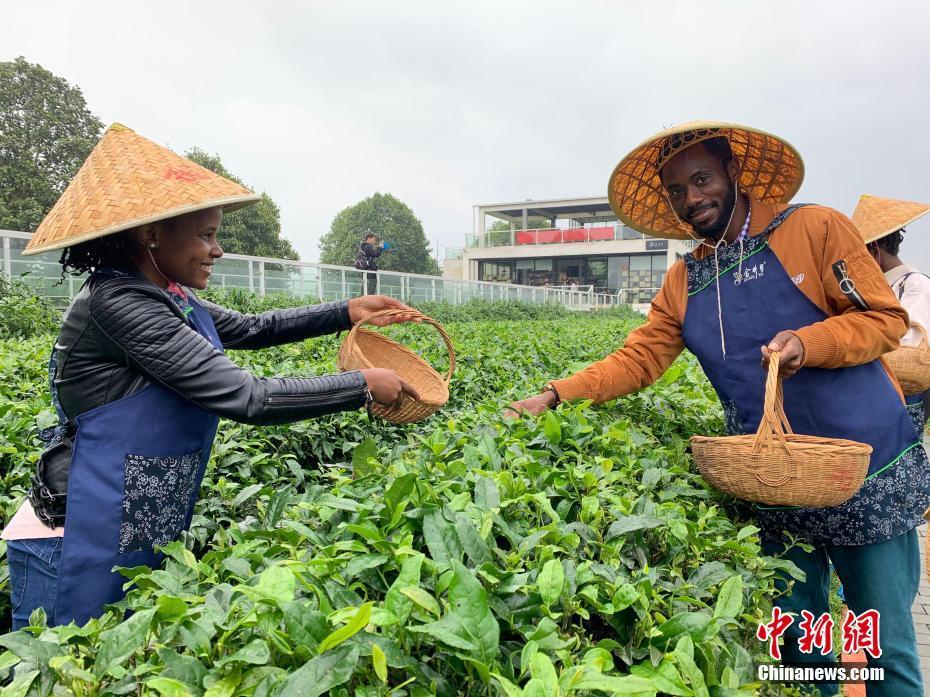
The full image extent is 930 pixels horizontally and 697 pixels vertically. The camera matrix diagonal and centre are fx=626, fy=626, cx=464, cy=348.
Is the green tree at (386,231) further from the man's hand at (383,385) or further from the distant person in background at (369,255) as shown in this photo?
the man's hand at (383,385)

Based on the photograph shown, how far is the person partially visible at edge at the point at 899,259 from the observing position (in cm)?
316

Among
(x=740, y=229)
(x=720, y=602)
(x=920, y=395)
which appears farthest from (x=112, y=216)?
(x=920, y=395)

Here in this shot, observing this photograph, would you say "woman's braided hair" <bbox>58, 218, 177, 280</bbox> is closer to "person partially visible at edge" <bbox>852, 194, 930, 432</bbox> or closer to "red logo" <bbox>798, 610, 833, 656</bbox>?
"red logo" <bbox>798, 610, 833, 656</bbox>

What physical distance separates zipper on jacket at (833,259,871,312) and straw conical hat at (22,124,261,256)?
6.11 feet

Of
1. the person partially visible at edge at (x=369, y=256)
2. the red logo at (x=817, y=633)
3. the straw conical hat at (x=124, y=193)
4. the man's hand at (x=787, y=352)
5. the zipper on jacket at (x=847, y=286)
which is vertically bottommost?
the red logo at (x=817, y=633)

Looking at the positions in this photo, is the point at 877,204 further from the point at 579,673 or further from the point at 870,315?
the point at 579,673

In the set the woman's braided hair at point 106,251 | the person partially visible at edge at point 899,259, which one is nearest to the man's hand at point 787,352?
the person partially visible at edge at point 899,259

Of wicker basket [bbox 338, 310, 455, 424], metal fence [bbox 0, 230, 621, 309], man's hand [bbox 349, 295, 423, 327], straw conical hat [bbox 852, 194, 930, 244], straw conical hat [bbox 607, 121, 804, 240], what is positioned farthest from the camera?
metal fence [bbox 0, 230, 621, 309]

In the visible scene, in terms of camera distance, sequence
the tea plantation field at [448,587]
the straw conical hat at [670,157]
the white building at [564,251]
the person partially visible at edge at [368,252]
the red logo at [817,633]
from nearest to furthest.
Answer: the tea plantation field at [448,587] < the red logo at [817,633] < the straw conical hat at [670,157] < the person partially visible at edge at [368,252] < the white building at [564,251]

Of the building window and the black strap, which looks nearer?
the black strap

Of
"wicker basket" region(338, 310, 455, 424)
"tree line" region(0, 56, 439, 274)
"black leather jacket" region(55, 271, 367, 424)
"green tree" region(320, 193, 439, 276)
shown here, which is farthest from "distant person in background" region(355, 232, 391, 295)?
"green tree" region(320, 193, 439, 276)

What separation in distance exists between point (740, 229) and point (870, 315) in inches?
20.6

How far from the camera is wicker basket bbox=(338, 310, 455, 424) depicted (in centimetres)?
219

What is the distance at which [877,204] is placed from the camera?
3676mm
